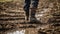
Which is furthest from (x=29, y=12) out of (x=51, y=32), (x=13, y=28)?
(x=51, y=32)

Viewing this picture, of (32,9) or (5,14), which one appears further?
(5,14)

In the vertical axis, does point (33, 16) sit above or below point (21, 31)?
above

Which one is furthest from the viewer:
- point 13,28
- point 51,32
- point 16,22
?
point 16,22

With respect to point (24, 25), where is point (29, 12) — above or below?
above

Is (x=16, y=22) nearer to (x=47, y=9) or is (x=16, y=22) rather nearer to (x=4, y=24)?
(x=4, y=24)

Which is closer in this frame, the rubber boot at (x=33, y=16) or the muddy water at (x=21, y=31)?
the muddy water at (x=21, y=31)

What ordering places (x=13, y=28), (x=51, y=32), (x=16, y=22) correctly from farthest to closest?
(x=16, y=22) → (x=13, y=28) → (x=51, y=32)

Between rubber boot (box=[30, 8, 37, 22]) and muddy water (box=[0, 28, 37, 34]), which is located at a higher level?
rubber boot (box=[30, 8, 37, 22])

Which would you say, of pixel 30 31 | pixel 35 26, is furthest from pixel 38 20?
pixel 30 31

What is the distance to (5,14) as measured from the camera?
273cm

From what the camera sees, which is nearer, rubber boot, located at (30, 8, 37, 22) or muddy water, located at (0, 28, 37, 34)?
muddy water, located at (0, 28, 37, 34)

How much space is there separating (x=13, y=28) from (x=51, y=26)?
26.6 inches

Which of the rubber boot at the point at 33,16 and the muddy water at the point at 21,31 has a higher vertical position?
the rubber boot at the point at 33,16

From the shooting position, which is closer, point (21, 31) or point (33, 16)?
point (21, 31)
